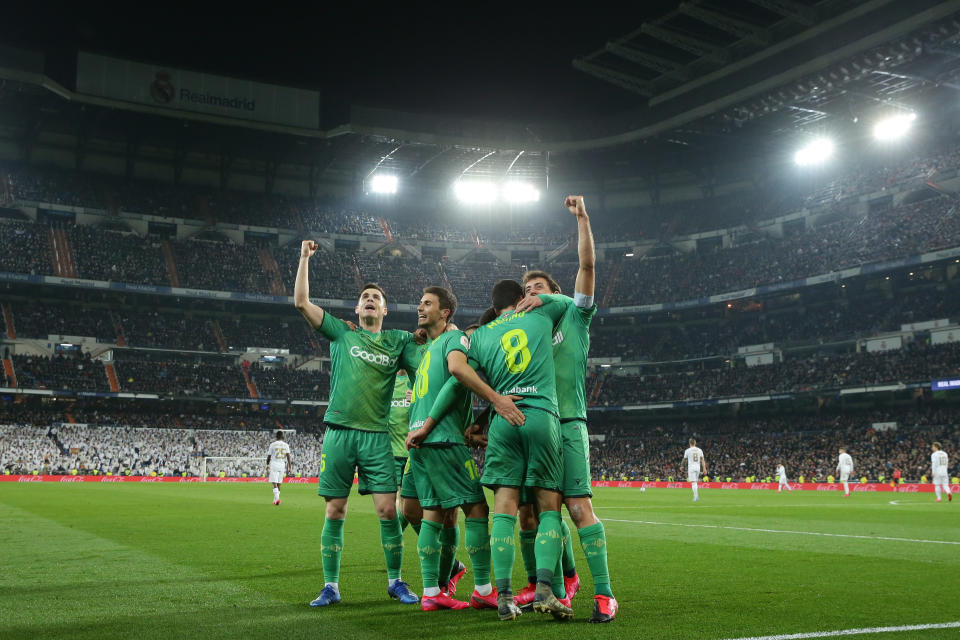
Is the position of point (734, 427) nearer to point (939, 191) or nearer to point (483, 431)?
point (939, 191)

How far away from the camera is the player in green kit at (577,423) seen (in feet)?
20.1

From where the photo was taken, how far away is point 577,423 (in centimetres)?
652

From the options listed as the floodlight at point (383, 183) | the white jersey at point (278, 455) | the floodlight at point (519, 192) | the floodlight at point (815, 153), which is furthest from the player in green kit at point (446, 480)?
the floodlight at point (383, 183)

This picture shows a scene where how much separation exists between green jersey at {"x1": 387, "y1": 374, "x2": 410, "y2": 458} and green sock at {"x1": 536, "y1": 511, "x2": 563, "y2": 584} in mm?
3369

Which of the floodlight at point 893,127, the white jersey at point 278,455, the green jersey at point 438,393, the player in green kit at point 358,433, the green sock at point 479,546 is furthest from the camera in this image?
the floodlight at point 893,127

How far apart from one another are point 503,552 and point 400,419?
377 centimetres

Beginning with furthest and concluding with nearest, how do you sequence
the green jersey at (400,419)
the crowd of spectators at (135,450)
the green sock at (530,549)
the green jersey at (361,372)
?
the crowd of spectators at (135,450)
the green jersey at (400,419)
the green jersey at (361,372)
the green sock at (530,549)

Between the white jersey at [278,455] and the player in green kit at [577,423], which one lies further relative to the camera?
the white jersey at [278,455]

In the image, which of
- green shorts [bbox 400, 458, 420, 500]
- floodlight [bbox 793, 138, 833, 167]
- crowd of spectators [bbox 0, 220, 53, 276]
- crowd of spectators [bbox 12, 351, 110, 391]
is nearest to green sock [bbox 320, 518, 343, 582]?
green shorts [bbox 400, 458, 420, 500]

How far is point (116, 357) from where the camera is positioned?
186 ft

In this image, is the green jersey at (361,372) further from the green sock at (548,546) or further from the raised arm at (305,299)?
the green sock at (548,546)

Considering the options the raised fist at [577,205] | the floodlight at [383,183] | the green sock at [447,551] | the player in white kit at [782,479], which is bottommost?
the player in white kit at [782,479]

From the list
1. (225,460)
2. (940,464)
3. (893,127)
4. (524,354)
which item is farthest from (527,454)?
(893,127)

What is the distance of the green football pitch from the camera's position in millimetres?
5688
